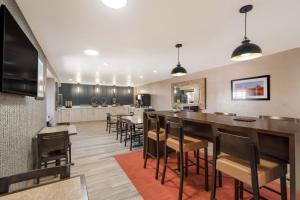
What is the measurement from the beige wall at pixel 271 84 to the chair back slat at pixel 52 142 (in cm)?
433

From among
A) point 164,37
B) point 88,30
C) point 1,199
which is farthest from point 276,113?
point 1,199

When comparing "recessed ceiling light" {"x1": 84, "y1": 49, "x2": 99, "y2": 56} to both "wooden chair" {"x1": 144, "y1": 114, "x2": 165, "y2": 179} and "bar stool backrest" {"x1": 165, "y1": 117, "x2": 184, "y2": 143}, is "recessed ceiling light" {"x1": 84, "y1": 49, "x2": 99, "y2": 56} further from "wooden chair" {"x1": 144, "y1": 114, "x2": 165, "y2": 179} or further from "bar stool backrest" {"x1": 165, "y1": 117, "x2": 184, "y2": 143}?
"bar stool backrest" {"x1": 165, "y1": 117, "x2": 184, "y2": 143}

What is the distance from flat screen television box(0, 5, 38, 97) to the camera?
1.19 m

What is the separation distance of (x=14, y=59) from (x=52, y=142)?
1331 millimetres

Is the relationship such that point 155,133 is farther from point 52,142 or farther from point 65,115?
point 65,115

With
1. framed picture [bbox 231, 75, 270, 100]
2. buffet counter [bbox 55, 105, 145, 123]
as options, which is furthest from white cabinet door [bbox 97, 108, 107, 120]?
framed picture [bbox 231, 75, 270, 100]

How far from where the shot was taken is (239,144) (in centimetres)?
125

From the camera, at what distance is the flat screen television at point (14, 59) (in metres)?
1.19

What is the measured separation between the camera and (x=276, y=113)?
3389 millimetres

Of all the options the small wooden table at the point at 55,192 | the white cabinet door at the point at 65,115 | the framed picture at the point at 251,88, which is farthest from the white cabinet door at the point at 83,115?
the small wooden table at the point at 55,192

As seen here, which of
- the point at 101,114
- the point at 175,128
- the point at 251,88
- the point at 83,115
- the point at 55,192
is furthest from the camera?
the point at 101,114

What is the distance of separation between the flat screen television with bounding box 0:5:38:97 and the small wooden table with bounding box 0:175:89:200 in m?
0.86

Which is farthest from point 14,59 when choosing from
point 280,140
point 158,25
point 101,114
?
point 101,114

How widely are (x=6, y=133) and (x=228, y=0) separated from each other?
2.65m
